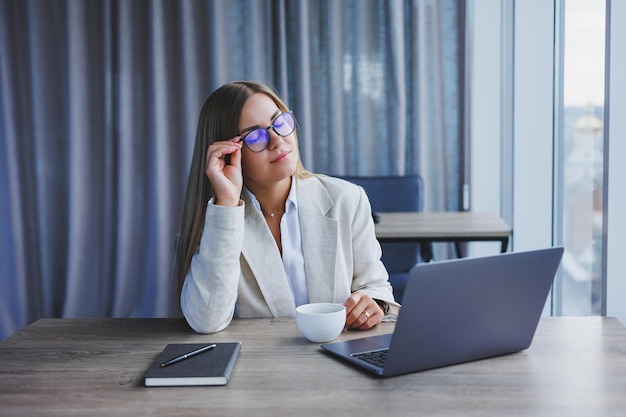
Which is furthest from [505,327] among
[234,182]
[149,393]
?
[234,182]

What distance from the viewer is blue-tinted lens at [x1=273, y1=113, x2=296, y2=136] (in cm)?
156

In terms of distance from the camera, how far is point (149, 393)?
99 cm

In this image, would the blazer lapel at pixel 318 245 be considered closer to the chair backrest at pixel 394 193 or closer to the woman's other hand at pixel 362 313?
the woman's other hand at pixel 362 313

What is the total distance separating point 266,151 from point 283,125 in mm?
77

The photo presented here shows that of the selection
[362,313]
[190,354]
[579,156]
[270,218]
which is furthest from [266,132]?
[579,156]

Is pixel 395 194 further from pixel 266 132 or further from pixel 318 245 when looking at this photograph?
pixel 266 132

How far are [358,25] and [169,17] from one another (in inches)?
44.3

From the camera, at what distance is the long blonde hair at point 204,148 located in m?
1.57

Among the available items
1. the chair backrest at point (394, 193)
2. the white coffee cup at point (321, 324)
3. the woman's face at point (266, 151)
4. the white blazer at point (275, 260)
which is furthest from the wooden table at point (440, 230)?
the white coffee cup at point (321, 324)

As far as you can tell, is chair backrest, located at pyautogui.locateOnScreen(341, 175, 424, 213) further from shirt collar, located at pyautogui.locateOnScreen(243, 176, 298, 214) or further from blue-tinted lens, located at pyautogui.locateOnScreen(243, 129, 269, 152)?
blue-tinted lens, located at pyautogui.locateOnScreen(243, 129, 269, 152)

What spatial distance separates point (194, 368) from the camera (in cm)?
106

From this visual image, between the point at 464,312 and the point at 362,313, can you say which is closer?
the point at 464,312

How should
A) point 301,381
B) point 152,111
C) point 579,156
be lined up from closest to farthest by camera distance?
point 301,381
point 579,156
point 152,111

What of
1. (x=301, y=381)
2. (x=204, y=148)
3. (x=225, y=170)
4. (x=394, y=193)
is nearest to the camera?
→ (x=301, y=381)
